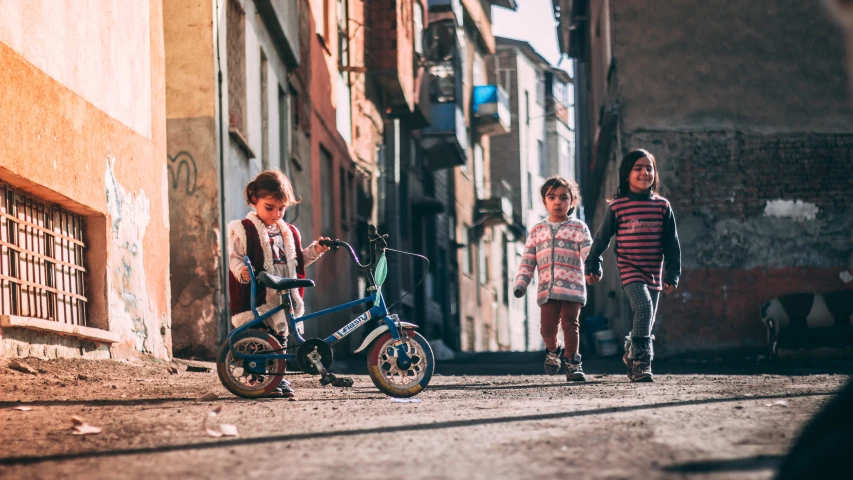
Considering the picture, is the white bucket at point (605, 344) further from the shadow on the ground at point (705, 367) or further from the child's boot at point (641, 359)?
the child's boot at point (641, 359)

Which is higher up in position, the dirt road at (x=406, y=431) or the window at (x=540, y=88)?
the window at (x=540, y=88)

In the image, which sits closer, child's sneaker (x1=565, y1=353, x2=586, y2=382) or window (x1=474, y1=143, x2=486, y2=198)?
child's sneaker (x1=565, y1=353, x2=586, y2=382)

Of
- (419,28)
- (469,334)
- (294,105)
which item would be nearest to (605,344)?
(294,105)

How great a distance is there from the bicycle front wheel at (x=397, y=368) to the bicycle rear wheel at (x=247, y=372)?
0.58 m

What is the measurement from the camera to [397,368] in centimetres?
769

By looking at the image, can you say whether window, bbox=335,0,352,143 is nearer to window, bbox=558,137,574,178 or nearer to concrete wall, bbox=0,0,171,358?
concrete wall, bbox=0,0,171,358

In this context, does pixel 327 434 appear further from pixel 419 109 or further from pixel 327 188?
pixel 419 109

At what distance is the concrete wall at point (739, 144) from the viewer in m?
16.7

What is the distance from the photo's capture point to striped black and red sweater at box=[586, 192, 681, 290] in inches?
391

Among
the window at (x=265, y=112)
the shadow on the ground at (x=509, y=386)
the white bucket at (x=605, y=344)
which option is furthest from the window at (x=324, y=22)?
the shadow on the ground at (x=509, y=386)

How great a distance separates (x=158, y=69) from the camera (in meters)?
12.9

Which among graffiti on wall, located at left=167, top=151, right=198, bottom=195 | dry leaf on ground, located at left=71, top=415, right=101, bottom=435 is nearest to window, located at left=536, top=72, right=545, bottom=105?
graffiti on wall, located at left=167, top=151, right=198, bottom=195

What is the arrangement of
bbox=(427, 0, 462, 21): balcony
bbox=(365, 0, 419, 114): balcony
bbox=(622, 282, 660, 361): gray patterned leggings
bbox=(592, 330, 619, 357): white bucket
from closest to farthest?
1. bbox=(622, 282, 660, 361): gray patterned leggings
2. bbox=(592, 330, 619, 357): white bucket
3. bbox=(365, 0, 419, 114): balcony
4. bbox=(427, 0, 462, 21): balcony

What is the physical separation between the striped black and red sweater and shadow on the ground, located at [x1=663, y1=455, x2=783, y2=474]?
18.2 ft
